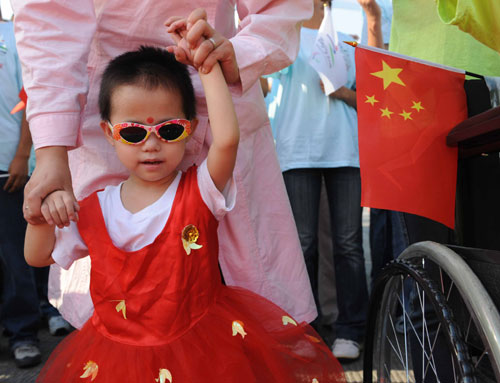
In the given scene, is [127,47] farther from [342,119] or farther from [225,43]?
[342,119]

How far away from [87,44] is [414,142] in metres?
0.81

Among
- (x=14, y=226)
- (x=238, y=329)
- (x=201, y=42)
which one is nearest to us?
(x=201, y=42)

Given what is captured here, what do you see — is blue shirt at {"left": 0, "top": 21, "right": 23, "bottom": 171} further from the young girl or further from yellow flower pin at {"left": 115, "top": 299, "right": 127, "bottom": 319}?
yellow flower pin at {"left": 115, "top": 299, "right": 127, "bottom": 319}

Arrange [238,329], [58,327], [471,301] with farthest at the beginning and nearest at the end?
[58,327] → [238,329] → [471,301]

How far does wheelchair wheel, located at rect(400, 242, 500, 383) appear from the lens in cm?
90

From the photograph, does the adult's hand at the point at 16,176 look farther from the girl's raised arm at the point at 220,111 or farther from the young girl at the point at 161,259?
the girl's raised arm at the point at 220,111

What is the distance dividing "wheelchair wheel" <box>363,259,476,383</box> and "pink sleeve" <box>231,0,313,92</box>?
0.57 m

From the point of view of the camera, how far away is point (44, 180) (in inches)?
41.6

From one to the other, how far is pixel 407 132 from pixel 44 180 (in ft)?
2.77

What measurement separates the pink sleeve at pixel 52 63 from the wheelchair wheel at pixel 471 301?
2.74 feet

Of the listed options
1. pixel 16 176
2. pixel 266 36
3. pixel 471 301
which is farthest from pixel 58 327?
pixel 471 301

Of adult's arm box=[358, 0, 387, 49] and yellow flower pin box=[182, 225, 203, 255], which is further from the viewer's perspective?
adult's arm box=[358, 0, 387, 49]

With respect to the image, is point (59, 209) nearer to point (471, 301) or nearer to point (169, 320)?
point (169, 320)

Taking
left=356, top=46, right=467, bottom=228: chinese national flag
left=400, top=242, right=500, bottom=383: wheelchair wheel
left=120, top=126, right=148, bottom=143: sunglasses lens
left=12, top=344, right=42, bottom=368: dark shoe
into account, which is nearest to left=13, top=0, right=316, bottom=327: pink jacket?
left=120, top=126, right=148, bottom=143: sunglasses lens
